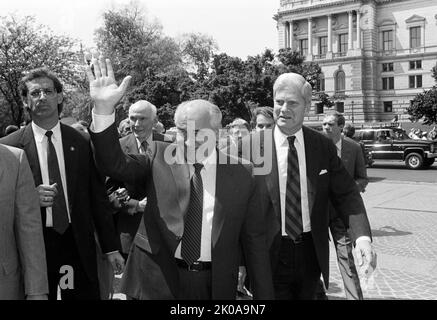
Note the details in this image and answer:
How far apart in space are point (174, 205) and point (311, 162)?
1063 mm

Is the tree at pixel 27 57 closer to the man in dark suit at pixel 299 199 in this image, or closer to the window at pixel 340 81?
the man in dark suit at pixel 299 199

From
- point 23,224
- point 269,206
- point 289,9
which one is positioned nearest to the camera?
point 23,224

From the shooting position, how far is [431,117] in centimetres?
4128

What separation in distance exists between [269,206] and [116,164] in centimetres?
100

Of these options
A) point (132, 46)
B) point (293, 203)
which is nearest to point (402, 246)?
point (293, 203)

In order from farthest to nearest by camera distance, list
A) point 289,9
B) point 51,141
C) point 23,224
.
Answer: point 289,9, point 51,141, point 23,224

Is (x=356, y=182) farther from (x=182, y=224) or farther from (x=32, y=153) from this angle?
(x=32, y=153)

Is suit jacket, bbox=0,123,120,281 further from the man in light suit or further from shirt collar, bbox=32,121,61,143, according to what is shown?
the man in light suit

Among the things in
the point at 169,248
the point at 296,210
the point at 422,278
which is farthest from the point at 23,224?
the point at 422,278

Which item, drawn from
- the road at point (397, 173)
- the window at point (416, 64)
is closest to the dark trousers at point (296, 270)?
the road at point (397, 173)

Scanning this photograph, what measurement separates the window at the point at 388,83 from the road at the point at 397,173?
4644 cm

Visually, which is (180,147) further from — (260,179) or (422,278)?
(422,278)

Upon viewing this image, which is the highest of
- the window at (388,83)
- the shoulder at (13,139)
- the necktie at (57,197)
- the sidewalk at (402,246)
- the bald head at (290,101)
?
the window at (388,83)

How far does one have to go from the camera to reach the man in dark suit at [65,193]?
Result: 319cm
